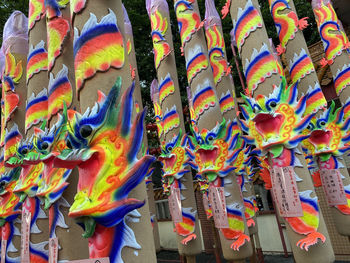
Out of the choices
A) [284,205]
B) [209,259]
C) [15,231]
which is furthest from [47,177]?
[209,259]

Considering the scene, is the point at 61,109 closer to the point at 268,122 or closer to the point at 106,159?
the point at 106,159

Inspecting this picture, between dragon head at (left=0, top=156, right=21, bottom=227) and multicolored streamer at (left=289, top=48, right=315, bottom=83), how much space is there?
14.4 feet

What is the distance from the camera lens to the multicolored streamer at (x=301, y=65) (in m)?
4.40

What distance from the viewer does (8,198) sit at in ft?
12.0

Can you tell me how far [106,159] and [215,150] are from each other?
256 cm

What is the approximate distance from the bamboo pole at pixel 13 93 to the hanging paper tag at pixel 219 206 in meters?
2.62

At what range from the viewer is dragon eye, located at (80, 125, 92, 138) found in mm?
1636

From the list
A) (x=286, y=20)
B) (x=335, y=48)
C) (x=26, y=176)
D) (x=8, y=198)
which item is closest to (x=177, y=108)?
(x=286, y=20)

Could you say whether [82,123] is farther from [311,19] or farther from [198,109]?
[311,19]

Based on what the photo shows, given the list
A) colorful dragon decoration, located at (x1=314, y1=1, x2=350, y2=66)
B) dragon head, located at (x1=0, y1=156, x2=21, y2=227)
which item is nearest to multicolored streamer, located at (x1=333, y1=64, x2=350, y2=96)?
colorful dragon decoration, located at (x1=314, y1=1, x2=350, y2=66)

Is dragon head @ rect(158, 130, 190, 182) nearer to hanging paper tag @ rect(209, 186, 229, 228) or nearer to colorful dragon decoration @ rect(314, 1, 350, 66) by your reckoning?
hanging paper tag @ rect(209, 186, 229, 228)

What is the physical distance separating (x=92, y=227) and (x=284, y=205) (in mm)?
2086

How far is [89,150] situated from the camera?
5.38ft

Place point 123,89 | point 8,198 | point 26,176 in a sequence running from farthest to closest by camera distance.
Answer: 1. point 8,198
2. point 26,176
3. point 123,89
